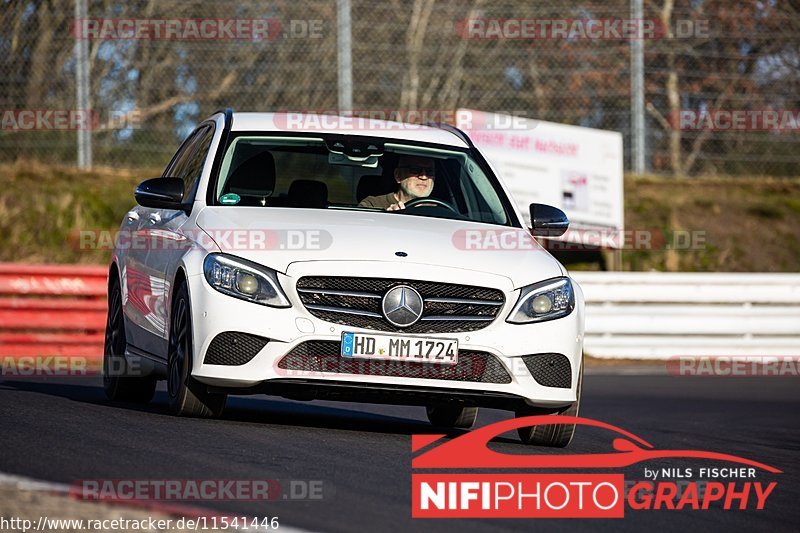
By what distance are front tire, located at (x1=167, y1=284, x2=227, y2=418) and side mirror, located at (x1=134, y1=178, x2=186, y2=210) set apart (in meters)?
0.66

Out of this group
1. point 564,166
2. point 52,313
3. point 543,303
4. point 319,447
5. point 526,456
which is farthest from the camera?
point 564,166

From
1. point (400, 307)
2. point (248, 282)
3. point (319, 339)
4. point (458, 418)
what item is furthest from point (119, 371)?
point (400, 307)

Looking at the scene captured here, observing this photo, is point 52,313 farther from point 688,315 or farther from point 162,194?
point 162,194

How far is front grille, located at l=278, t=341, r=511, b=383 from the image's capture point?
7.61 metres

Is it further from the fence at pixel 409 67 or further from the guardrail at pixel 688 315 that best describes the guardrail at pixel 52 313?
the guardrail at pixel 688 315

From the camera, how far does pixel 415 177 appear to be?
29.9ft

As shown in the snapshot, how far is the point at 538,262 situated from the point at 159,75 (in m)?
12.2

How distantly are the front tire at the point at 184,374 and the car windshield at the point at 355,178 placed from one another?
0.78m

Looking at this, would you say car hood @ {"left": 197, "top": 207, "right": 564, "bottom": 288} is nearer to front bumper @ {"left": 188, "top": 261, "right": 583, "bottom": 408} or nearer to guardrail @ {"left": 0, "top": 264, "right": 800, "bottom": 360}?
front bumper @ {"left": 188, "top": 261, "right": 583, "bottom": 408}

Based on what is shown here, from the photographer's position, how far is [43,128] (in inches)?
766

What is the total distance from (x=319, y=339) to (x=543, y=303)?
1.19 meters

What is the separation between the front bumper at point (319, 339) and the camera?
7.60 m

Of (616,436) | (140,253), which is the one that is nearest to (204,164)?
(140,253)

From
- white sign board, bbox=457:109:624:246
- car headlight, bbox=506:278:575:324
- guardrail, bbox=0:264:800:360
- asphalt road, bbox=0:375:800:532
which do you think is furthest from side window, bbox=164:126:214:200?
white sign board, bbox=457:109:624:246
